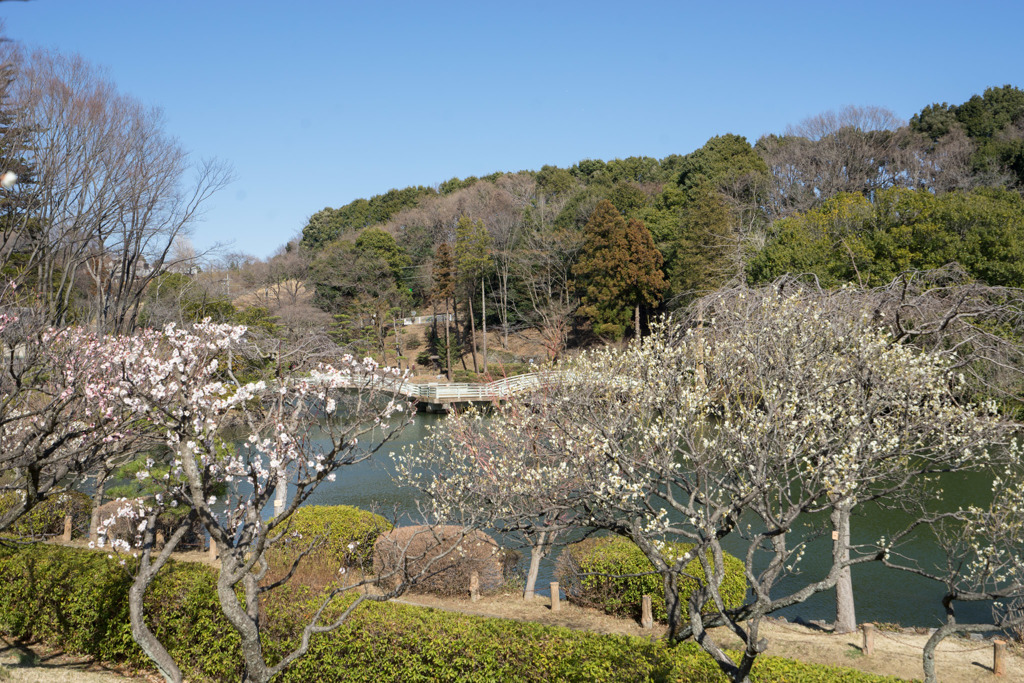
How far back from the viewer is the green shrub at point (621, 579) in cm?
968

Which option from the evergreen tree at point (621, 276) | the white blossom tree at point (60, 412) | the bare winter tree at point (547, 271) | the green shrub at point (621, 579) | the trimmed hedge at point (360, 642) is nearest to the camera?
the trimmed hedge at point (360, 642)

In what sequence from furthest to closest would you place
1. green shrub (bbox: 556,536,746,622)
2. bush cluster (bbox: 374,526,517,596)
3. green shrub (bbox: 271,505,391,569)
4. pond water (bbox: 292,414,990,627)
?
pond water (bbox: 292,414,990,627), bush cluster (bbox: 374,526,517,596), green shrub (bbox: 271,505,391,569), green shrub (bbox: 556,536,746,622)

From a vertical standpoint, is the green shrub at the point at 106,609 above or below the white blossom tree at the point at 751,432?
below

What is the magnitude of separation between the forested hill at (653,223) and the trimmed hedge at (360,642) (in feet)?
57.2

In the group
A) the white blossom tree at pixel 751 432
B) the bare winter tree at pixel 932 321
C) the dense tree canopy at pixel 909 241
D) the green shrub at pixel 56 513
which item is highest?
the dense tree canopy at pixel 909 241

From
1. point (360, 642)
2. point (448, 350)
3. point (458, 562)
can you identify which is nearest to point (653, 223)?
point (448, 350)

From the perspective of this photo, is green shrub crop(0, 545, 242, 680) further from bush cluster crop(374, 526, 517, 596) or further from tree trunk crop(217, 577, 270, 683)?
bush cluster crop(374, 526, 517, 596)

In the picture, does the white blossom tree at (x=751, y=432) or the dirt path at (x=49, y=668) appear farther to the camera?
the dirt path at (x=49, y=668)

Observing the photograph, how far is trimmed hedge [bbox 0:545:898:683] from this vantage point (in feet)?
19.3

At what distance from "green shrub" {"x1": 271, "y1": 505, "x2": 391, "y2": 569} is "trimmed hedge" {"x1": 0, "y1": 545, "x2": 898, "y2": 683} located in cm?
248

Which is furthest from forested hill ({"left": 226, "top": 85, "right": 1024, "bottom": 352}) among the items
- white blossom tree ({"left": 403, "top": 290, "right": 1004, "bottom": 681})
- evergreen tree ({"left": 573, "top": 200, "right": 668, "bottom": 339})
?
white blossom tree ({"left": 403, "top": 290, "right": 1004, "bottom": 681})

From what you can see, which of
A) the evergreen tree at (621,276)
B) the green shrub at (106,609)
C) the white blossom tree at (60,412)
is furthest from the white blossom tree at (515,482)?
the evergreen tree at (621,276)

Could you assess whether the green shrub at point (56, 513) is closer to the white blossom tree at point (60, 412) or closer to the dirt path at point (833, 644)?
the white blossom tree at point (60, 412)

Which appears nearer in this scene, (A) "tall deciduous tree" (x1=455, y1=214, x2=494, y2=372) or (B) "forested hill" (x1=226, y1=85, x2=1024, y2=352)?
(B) "forested hill" (x1=226, y1=85, x2=1024, y2=352)
